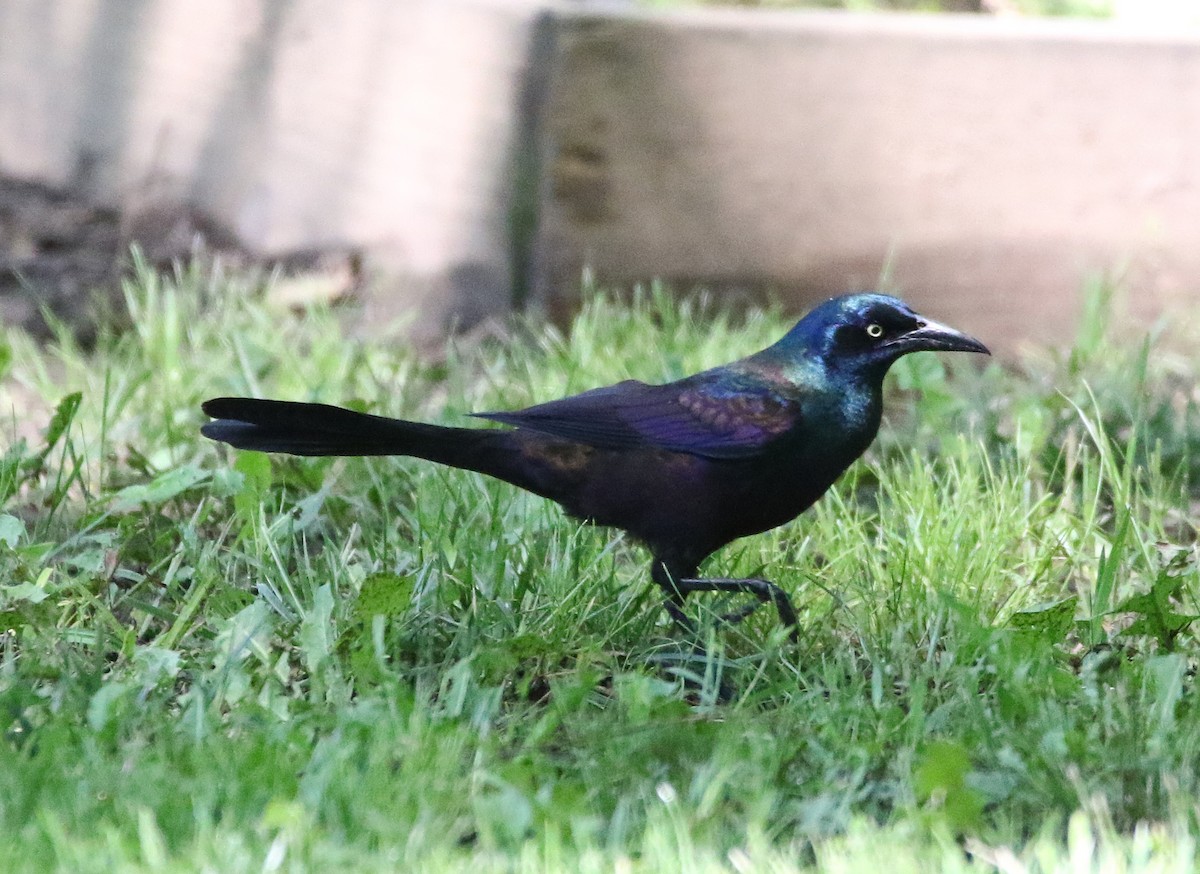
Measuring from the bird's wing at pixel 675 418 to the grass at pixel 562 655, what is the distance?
0.86ft

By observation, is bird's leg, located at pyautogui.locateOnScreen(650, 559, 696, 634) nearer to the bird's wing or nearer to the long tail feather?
the bird's wing

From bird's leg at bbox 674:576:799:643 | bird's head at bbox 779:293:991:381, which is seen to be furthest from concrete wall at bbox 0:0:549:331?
bird's leg at bbox 674:576:799:643

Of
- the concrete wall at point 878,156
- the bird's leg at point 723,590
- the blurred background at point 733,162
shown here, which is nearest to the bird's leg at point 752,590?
the bird's leg at point 723,590

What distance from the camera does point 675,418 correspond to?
3260 mm

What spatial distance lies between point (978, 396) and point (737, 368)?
135 centimetres

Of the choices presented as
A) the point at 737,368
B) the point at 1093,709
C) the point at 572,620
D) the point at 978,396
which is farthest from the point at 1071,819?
the point at 978,396

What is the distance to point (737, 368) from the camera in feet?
11.1

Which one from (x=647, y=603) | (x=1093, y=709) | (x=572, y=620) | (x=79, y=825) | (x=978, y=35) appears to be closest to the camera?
(x=79, y=825)

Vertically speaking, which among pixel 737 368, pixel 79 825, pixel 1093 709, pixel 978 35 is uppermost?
pixel 978 35

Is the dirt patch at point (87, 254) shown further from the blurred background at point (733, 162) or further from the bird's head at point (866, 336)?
the bird's head at point (866, 336)

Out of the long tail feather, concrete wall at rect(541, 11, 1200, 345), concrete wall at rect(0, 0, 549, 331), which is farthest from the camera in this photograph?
concrete wall at rect(0, 0, 549, 331)

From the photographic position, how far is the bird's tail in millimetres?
3217

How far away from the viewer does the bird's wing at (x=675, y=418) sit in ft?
10.4

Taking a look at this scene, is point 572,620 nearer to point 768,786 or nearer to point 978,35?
point 768,786
